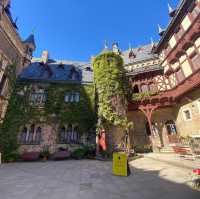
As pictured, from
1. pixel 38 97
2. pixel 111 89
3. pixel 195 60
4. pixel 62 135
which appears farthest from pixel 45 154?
pixel 195 60

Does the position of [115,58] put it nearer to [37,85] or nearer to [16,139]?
[37,85]

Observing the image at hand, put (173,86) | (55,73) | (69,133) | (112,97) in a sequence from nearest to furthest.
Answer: (112,97)
(173,86)
(69,133)
(55,73)

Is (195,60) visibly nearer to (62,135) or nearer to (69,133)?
(69,133)

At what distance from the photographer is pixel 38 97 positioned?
1517 centimetres

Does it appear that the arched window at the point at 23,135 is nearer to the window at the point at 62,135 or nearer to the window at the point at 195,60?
the window at the point at 62,135

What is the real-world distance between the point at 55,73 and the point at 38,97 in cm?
383

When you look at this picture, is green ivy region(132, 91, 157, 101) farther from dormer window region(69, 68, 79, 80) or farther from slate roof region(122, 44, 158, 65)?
dormer window region(69, 68, 79, 80)

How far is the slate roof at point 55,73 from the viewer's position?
52.5 feet

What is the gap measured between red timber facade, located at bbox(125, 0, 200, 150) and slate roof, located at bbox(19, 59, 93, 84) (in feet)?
18.7

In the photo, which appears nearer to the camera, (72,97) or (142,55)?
(72,97)

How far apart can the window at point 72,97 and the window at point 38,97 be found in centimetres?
231

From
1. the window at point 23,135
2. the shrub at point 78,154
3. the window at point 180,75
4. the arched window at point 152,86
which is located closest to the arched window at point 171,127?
the arched window at point 152,86

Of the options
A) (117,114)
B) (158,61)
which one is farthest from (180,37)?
(117,114)

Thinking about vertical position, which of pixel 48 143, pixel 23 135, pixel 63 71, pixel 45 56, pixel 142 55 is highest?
pixel 45 56
